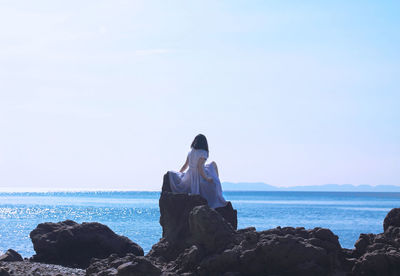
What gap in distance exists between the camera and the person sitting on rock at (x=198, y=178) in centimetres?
1670

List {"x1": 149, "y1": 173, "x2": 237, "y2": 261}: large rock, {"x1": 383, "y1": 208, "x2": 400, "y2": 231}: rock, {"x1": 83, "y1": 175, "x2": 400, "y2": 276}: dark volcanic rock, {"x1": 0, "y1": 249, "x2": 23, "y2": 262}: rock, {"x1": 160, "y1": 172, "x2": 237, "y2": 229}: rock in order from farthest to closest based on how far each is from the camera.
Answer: {"x1": 0, "y1": 249, "x2": 23, "y2": 262}: rock → {"x1": 160, "y1": 172, "x2": 237, "y2": 229}: rock → {"x1": 149, "y1": 173, "x2": 237, "y2": 261}: large rock → {"x1": 383, "y1": 208, "x2": 400, "y2": 231}: rock → {"x1": 83, "y1": 175, "x2": 400, "y2": 276}: dark volcanic rock

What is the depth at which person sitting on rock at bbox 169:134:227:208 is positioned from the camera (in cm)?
1670

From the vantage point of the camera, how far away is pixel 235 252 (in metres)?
12.8

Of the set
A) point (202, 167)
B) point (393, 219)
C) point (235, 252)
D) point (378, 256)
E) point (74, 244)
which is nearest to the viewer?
point (378, 256)

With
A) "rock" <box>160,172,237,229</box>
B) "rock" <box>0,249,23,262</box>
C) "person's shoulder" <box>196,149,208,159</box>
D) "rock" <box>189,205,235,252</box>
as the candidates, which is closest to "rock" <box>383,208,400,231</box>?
"rock" <box>189,205,235,252</box>

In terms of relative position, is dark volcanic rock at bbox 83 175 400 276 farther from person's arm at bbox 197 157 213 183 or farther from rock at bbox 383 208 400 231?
person's arm at bbox 197 157 213 183

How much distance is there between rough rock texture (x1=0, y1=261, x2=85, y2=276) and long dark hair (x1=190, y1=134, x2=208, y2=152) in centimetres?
393

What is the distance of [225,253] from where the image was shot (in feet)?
42.0

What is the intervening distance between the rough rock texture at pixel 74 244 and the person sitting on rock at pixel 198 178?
2.64 meters

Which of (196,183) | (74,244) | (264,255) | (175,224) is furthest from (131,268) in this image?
(74,244)

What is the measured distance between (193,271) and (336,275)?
2606mm

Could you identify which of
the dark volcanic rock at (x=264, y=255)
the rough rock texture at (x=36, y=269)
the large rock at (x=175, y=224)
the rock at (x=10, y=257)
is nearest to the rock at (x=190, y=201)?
the large rock at (x=175, y=224)

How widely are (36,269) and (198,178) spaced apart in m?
4.27

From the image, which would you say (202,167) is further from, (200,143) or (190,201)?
(190,201)
